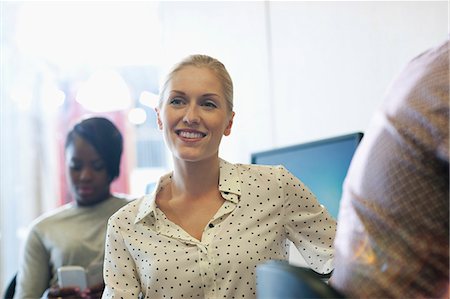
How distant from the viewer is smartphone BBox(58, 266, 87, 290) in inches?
90.0

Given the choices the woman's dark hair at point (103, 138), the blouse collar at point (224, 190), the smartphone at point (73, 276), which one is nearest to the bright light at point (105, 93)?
the woman's dark hair at point (103, 138)

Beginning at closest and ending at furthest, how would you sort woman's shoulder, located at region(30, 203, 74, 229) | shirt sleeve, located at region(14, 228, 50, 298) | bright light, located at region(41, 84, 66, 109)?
shirt sleeve, located at region(14, 228, 50, 298)
woman's shoulder, located at region(30, 203, 74, 229)
bright light, located at region(41, 84, 66, 109)

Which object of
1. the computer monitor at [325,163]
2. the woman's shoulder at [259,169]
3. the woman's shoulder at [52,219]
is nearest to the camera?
the woman's shoulder at [259,169]

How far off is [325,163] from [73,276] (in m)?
1.01

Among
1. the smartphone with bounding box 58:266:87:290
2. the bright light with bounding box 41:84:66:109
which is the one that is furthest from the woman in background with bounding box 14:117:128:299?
the bright light with bounding box 41:84:66:109

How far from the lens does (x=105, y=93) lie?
173 inches

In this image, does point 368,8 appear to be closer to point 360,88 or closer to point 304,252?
point 360,88

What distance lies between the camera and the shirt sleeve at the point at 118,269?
1.39 meters

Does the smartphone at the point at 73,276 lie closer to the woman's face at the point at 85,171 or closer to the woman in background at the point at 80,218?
the woman in background at the point at 80,218

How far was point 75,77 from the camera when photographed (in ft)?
14.3

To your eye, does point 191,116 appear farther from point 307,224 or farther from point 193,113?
point 307,224

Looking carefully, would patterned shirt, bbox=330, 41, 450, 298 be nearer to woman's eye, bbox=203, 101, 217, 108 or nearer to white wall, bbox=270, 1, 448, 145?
woman's eye, bbox=203, 101, 217, 108

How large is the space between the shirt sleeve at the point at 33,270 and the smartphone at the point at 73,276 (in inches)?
10.2

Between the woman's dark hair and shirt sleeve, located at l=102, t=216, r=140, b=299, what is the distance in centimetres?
116
